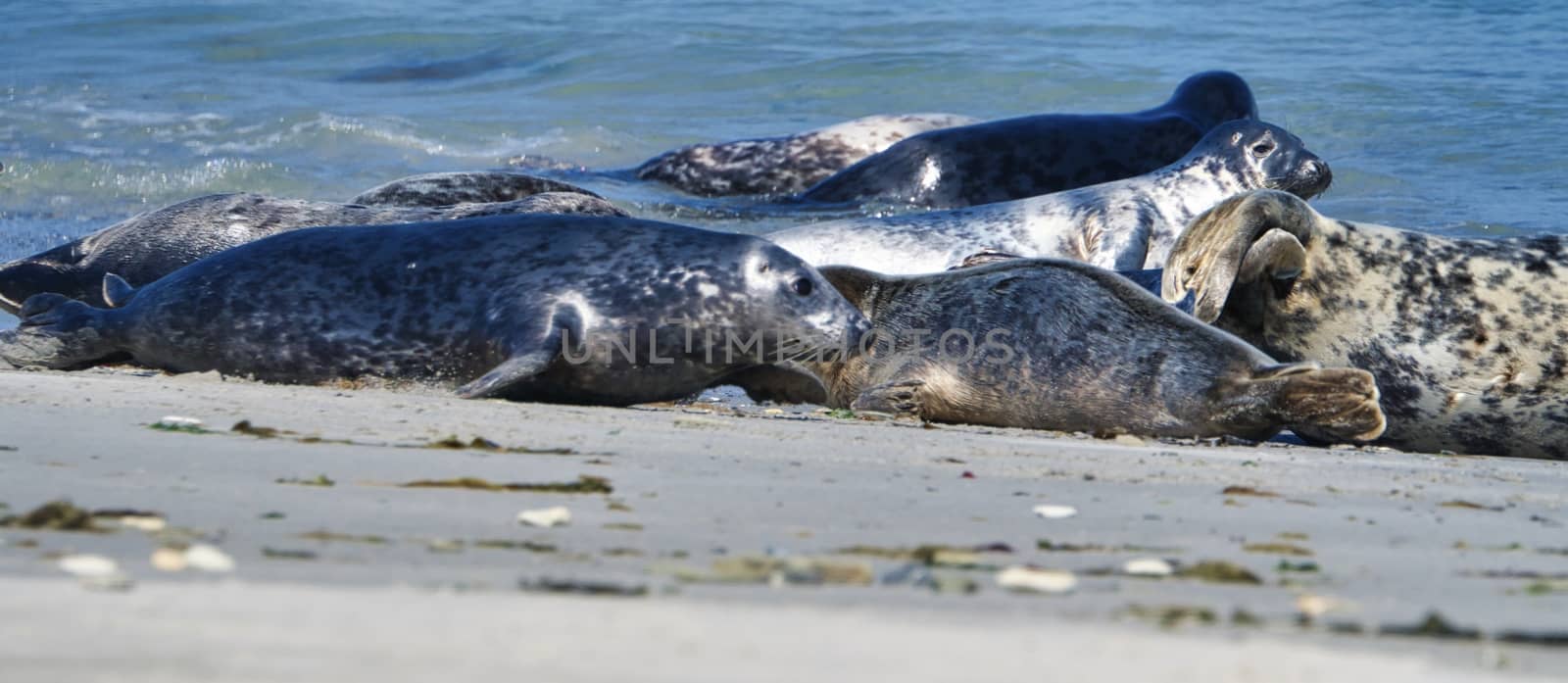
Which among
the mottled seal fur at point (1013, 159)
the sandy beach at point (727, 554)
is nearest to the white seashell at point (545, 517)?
the sandy beach at point (727, 554)

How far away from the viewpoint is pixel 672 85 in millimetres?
17062

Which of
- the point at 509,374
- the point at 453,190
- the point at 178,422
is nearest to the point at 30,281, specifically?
the point at 453,190

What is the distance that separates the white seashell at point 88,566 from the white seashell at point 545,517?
1.99 feet

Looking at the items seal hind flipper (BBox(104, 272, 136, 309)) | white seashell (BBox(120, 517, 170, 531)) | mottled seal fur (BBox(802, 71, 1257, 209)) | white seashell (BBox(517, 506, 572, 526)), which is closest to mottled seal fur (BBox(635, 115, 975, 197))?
mottled seal fur (BBox(802, 71, 1257, 209))

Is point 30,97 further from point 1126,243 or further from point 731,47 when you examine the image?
point 1126,243

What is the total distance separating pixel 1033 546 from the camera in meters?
2.30

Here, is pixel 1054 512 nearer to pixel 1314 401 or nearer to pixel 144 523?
pixel 144 523

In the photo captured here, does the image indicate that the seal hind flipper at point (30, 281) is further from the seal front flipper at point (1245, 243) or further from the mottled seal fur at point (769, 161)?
the mottled seal fur at point (769, 161)

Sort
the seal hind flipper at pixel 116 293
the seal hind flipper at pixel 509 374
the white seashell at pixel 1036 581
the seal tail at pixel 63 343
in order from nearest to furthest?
the white seashell at pixel 1036 581
the seal hind flipper at pixel 509 374
the seal tail at pixel 63 343
the seal hind flipper at pixel 116 293

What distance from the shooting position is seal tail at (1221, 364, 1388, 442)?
14.1ft

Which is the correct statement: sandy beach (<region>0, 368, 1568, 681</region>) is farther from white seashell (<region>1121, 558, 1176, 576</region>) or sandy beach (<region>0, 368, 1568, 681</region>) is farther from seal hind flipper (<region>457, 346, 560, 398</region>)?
seal hind flipper (<region>457, 346, 560, 398</region>)

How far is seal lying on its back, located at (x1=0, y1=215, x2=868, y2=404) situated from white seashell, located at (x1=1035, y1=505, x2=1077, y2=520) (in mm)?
2242

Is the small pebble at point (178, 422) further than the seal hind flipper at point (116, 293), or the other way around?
the seal hind flipper at point (116, 293)

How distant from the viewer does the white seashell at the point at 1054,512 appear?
2.61 m
